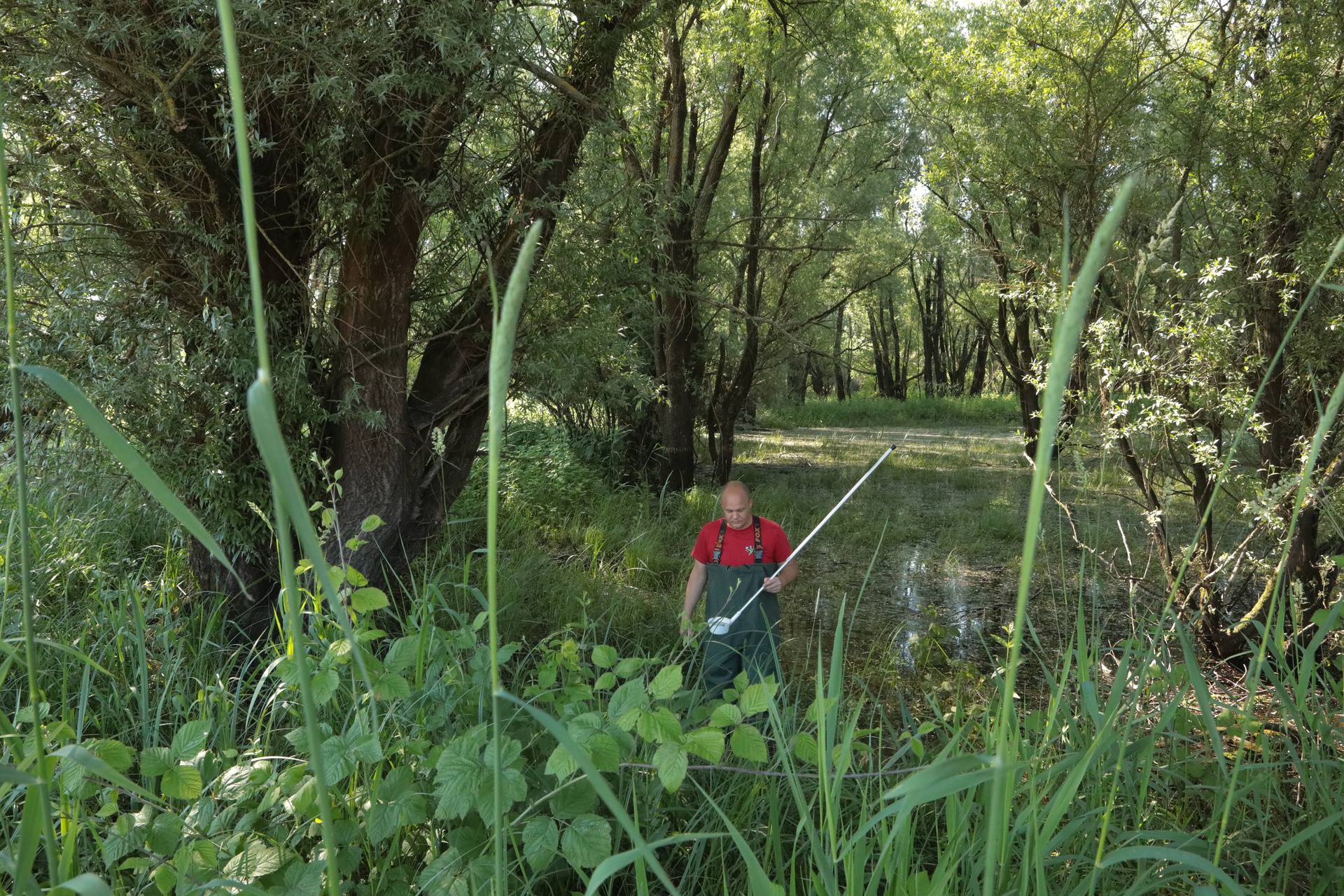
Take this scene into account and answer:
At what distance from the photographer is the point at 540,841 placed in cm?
143

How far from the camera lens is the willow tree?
10.4ft

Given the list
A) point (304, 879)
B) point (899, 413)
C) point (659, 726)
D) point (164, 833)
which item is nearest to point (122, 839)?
point (164, 833)

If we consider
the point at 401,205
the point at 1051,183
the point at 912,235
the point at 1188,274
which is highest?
the point at 912,235

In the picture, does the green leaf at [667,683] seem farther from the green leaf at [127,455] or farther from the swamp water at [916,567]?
the green leaf at [127,455]

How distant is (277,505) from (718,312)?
965cm

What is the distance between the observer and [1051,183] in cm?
566

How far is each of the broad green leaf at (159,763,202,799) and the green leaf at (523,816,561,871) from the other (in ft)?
2.02

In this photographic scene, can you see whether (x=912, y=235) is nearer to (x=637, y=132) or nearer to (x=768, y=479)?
(x=768, y=479)

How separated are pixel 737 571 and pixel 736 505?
34 centimetres

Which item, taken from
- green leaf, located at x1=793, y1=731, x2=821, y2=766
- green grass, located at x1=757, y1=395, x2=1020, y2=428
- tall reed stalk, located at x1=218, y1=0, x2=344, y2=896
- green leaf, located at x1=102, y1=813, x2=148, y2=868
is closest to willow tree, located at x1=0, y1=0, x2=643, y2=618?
green leaf, located at x1=102, y1=813, x2=148, y2=868

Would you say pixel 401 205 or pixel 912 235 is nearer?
pixel 401 205

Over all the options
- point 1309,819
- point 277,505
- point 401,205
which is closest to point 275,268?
point 401,205

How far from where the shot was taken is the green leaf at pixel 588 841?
1.43 meters

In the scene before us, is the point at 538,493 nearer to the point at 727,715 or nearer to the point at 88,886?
the point at 727,715
